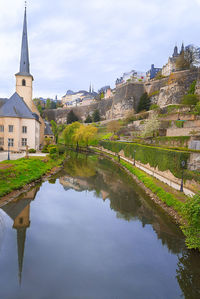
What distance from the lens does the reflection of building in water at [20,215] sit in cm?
760

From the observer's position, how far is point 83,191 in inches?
619

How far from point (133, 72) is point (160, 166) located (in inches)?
2801

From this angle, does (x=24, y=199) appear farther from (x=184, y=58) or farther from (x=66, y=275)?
(x=184, y=58)

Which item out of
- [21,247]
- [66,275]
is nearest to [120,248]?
[66,275]

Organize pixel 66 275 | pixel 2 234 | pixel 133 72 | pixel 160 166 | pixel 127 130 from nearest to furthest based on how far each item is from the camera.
A: pixel 66 275 → pixel 2 234 → pixel 160 166 → pixel 127 130 → pixel 133 72

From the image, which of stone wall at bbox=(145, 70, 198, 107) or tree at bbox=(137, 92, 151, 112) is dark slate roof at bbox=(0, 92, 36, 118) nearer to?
stone wall at bbox=(145, 70, 198, 107)

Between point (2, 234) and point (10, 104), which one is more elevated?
point (10, 104)

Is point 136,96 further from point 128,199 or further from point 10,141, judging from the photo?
point 128,199

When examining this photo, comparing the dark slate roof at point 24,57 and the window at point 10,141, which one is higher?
the dark slate roof at point 24,57

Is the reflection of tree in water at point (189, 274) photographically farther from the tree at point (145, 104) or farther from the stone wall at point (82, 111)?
the stone wall at point (82, 111)

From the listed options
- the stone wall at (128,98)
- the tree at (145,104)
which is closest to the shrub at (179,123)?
the tree at (145,104)

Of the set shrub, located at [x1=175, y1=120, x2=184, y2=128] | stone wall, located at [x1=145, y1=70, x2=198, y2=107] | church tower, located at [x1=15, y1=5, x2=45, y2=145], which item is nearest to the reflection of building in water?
shrub, located at [x1=175, y1=120, x2=184, y2=128]

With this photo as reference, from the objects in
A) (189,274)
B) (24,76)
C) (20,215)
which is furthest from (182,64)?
(189,274)

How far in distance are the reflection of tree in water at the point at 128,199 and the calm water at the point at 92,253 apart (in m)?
0.06
